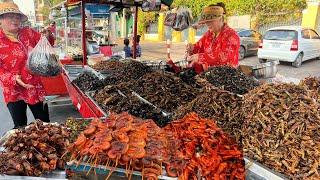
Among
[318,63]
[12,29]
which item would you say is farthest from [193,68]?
[318,63]

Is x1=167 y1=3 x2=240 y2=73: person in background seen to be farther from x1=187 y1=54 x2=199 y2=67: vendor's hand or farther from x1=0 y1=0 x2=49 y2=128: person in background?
x1=0 y1=0 x2=49 y2=128: person in background

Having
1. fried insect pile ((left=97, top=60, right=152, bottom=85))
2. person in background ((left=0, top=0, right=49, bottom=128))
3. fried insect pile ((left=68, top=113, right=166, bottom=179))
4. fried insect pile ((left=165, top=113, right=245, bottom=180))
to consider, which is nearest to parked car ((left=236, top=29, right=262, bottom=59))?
fried insect pile ((left=97, top=60, right=152, bottom=85))

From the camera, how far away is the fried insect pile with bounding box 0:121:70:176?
84.7 inches

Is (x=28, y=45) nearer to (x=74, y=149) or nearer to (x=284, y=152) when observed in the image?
(x=74, y=149)

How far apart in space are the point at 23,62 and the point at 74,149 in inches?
85.2

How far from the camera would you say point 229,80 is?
4105 mm

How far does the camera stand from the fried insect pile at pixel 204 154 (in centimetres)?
222

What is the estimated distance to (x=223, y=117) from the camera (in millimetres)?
3031

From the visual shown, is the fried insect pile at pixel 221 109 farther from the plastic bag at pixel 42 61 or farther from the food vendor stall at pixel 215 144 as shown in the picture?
the plastic bag at pixel 42 61

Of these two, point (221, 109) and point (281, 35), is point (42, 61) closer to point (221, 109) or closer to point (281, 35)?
point (221, 109)

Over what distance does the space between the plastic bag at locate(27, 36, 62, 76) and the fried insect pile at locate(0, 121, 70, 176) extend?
1.44m

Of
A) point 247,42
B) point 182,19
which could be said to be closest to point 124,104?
point 182,19

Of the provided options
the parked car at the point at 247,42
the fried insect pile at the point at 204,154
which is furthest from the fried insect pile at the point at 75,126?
the parked car at the point at 247,42

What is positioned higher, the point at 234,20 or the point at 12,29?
the point at 234,20
